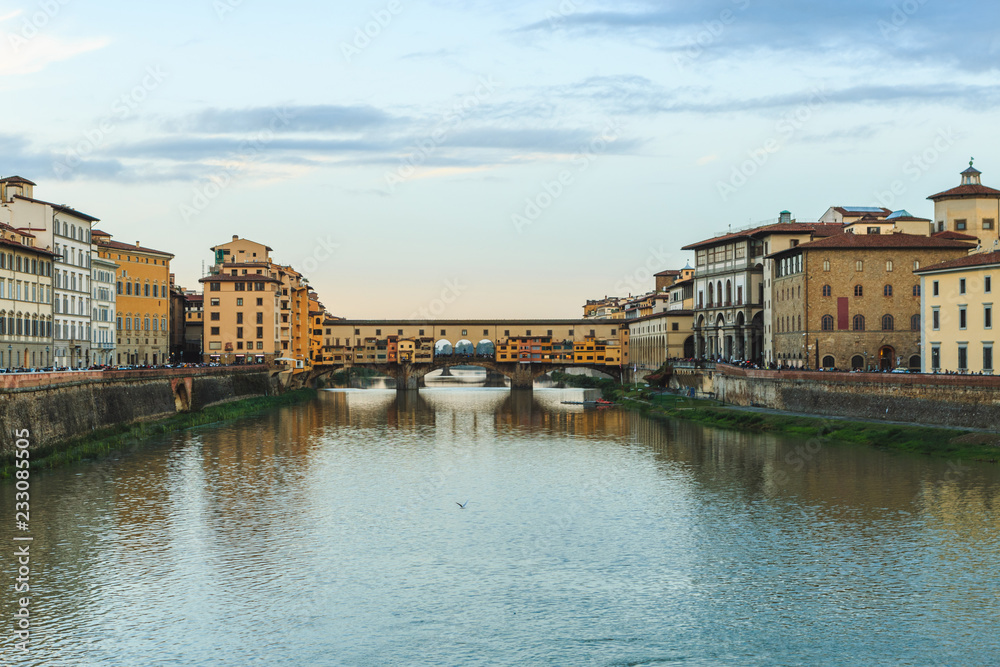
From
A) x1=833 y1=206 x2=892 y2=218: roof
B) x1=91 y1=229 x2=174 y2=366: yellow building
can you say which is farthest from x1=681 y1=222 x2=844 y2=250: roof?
x1=91 y1=229 x2=174 y2=366: yellow building

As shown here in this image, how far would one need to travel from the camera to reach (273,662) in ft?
69.5

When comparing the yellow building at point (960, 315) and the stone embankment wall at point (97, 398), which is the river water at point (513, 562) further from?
the yellow building at point (960, 315)

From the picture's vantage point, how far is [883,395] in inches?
2192

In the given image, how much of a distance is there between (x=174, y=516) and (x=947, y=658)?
25.2 meters

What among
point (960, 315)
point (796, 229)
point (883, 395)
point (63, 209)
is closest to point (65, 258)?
point (63, 209)

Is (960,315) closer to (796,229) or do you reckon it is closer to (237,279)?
(796,229)

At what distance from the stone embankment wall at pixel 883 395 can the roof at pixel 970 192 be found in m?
26.9

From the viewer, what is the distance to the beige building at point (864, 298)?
72.6 meters

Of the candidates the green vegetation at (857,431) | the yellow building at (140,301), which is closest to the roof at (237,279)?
the yellow building at (140,301)

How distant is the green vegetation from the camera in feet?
147

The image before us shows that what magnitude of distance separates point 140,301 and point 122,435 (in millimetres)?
42575

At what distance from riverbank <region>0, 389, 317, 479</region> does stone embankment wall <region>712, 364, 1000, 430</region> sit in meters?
40.2

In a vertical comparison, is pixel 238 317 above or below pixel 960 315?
above

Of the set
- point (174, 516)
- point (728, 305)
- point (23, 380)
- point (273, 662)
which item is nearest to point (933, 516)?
point (273, 662)
